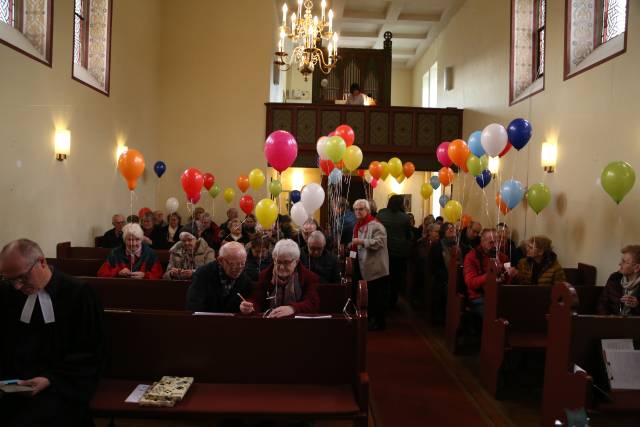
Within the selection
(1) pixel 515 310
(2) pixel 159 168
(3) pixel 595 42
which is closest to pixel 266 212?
(1) pixel 515 310

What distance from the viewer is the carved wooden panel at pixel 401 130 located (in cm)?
1253

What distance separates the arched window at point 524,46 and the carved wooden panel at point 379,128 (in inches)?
138

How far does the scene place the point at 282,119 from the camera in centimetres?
1259

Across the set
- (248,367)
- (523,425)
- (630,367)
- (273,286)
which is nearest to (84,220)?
(273,286)

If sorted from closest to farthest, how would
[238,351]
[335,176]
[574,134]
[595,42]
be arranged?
[238,351], [595,42], [574,134], [335,176]

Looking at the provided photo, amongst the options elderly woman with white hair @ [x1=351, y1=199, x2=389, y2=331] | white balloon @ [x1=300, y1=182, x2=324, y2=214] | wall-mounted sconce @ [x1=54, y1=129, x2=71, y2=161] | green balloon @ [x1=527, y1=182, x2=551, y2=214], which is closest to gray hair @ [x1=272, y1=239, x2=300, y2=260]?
white balloon @ [x1=300, y1=182, x2=324, y2=214]

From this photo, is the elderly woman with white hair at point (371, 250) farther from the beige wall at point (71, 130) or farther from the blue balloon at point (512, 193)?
the beige wall at point (71, 130)

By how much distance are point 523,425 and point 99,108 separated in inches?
310

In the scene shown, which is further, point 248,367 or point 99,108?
point 99,108

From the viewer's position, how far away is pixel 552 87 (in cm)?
805

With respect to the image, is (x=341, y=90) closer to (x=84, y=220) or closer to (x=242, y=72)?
(x=242, y=72)

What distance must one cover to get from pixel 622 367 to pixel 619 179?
2.54 metres

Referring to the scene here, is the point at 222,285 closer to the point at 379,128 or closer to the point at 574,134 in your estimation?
the point at 574,134

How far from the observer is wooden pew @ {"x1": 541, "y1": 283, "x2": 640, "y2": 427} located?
3.48m
